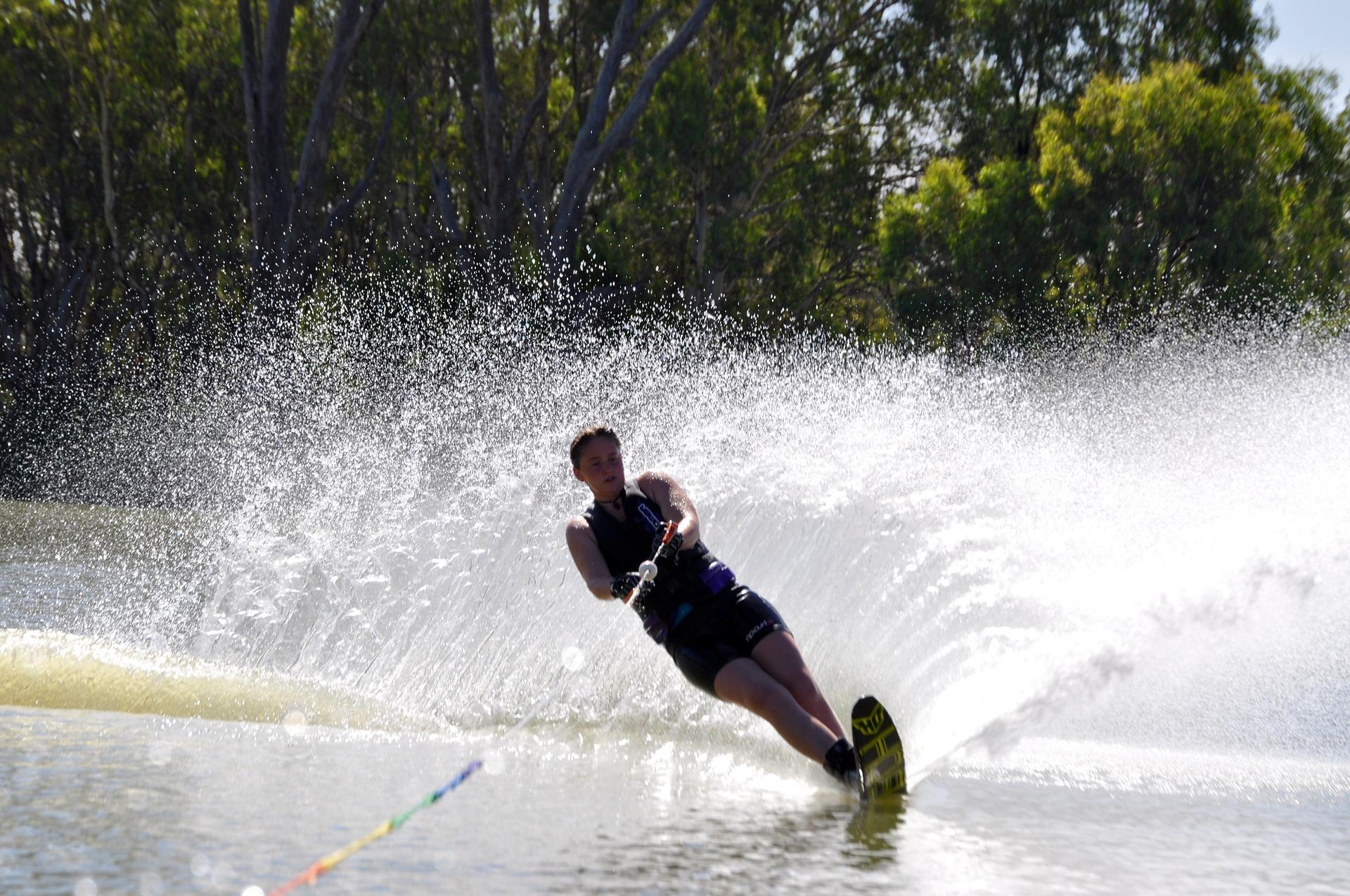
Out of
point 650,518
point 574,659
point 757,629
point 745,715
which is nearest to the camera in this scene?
point 757,629

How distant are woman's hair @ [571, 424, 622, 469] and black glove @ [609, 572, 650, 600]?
741 mm

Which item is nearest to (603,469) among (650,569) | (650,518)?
(650,518)

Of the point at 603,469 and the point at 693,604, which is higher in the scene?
the point at 603,469

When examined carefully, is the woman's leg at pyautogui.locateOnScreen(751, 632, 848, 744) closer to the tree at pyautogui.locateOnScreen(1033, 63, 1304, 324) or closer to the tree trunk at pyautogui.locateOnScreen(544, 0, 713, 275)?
the tree trunk at pyautogui.locateOnScreen(544, 0, 713, 275)

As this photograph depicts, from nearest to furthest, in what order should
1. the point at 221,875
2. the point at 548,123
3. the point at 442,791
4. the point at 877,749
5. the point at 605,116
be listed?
the point at 221,875
the point at 442,791
the point at 877,749
the point at 605,116
the point at 548,123

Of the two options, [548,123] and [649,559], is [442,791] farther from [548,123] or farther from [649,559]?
[548,123]

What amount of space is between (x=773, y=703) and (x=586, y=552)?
98cm

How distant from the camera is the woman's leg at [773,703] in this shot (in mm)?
5117

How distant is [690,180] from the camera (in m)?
33.0

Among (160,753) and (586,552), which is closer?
(160,753)

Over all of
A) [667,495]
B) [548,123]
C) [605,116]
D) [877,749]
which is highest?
[548,123]

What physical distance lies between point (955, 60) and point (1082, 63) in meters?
2.73

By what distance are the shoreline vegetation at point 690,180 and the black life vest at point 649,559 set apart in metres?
20.4

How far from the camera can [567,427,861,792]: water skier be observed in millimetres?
5207
